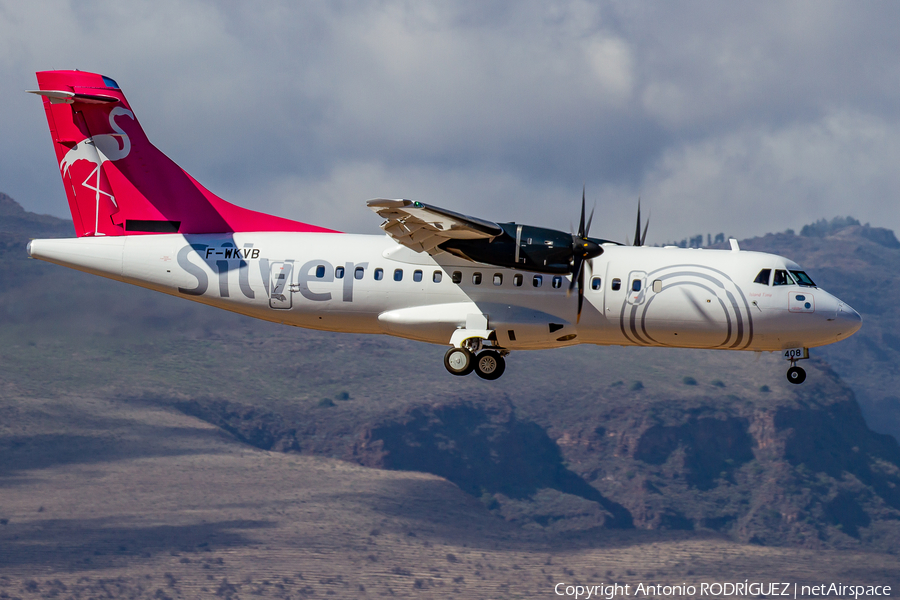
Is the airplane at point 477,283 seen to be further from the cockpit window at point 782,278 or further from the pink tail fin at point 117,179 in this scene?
the pink tail fin at point 117,179

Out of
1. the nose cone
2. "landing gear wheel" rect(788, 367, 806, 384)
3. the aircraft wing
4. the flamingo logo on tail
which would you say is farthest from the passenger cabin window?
the flamingo logo on tail

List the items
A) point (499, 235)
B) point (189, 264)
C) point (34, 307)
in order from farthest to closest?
point (34, 307)
point (189, 264)
point (499, 235)

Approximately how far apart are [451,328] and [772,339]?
10.1m

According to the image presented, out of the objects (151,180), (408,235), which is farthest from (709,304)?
(151,180)

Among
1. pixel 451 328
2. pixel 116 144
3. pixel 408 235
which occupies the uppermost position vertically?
pixel 116 144

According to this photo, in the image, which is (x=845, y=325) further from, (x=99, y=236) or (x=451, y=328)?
(x=99, y=236)

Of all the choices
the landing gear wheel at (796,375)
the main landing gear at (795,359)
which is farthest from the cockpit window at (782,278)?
the landing gear wheel at (796,375)

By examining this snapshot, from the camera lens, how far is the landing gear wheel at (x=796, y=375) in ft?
112

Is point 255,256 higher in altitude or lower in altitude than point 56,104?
lower

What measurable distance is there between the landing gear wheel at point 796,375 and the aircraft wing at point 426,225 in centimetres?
1019

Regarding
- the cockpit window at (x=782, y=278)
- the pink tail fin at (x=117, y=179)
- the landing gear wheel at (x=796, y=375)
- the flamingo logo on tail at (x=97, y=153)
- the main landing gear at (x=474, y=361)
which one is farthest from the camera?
the flamingo logo on tail at (x=97, y=153)

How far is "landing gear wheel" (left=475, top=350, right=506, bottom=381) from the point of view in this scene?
1366 inches

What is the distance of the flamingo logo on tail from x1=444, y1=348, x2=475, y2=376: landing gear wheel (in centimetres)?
1307

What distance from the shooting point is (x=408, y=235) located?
34.6m
